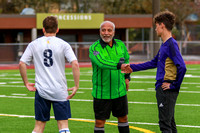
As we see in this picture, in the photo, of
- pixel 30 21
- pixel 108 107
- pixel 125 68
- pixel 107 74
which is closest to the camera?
pixel 125 68

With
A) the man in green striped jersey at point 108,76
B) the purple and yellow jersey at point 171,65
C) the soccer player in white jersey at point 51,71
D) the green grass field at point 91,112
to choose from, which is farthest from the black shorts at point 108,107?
the green grass field at point 91,112

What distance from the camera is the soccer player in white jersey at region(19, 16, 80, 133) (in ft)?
20.2

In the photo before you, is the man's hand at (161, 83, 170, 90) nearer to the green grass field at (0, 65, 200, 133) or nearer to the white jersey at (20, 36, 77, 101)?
the white jersey at (20, 36, 77, 101)

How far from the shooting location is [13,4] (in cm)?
5056

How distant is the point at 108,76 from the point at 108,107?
1.55 feet

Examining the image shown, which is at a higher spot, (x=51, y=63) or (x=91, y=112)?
(x=51, y=63)

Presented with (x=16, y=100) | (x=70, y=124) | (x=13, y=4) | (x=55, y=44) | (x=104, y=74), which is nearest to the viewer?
(x=55, y=44)

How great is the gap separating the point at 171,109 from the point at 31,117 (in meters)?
4.81

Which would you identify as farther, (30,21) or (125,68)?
(30,21)

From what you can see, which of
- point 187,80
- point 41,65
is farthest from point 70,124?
point 187,80

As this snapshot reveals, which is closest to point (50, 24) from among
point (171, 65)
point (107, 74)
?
point (107, 74)

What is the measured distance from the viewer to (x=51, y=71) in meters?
6.23

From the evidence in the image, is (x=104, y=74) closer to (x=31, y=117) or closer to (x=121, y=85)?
(x=121, y=85)

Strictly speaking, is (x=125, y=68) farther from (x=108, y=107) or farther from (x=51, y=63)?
(x=51, y=63)
